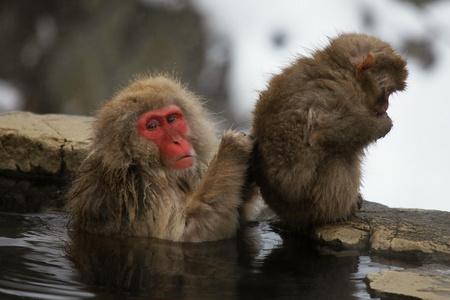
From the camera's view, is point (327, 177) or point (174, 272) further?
point (327, 177)

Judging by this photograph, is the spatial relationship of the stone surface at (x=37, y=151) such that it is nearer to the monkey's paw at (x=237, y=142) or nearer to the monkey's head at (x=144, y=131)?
the monkey's head at (x=144, y=131)

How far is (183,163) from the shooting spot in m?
3.94

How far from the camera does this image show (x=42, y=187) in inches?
199

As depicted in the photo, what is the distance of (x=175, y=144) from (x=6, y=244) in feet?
3.86

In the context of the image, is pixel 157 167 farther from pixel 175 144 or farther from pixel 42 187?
pixel 42 187

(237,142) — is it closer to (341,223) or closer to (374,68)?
(341,223)

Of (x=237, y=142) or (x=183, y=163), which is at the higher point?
(x=237, y=142)

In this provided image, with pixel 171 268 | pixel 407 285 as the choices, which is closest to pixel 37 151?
pixel 171 268

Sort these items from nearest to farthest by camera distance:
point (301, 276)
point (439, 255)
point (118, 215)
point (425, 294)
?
point (425, 294)
point (301, 276)
point (439, 255)
point (118, 215)

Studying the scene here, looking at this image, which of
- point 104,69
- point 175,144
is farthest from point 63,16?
point 175,144

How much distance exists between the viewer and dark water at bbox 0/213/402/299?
2.64 meters

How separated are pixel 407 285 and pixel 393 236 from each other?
797mm

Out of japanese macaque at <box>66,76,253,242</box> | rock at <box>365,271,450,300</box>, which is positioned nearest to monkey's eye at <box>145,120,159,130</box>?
japanese macaque at <box>66,76,253,242</box>

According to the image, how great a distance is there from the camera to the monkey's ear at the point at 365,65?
3205 millimetres
